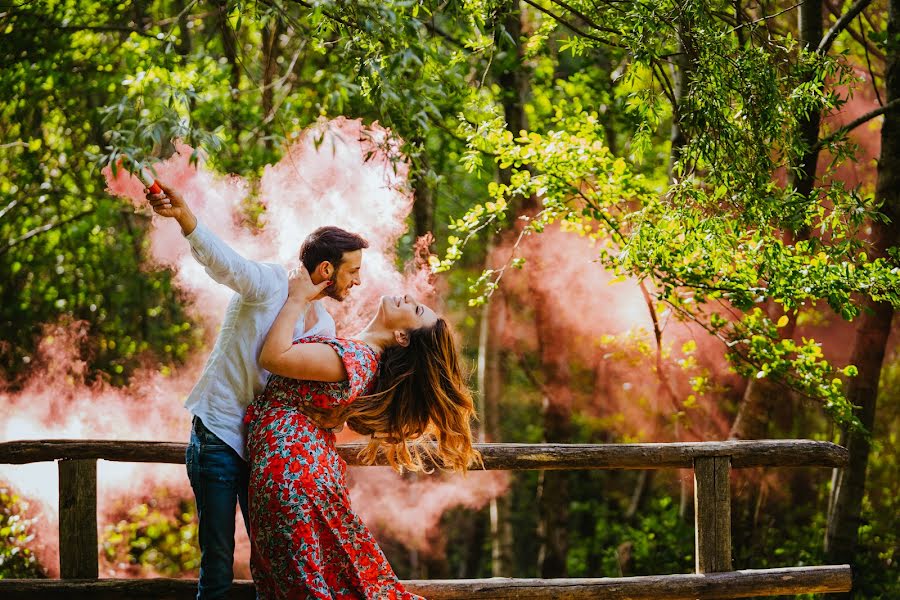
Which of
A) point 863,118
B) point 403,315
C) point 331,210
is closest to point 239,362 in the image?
point 403,315

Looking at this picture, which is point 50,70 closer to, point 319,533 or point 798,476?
point 319,533

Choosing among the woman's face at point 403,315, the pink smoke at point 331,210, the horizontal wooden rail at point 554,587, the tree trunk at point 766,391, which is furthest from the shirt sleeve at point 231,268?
the tree trunk at point 766,391

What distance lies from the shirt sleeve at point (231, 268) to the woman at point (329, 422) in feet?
0.34

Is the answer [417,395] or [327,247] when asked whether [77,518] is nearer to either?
[417,395]

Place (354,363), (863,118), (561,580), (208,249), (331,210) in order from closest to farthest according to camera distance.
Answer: (208,249) < (354,363) < (561,580) < (331,210) < (863,118)

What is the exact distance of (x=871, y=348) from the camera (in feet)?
23.3

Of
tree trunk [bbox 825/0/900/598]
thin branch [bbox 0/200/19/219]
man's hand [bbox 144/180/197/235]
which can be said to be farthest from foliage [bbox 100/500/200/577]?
man's hand [bbox 144/180/197/235]

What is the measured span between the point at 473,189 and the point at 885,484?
25.6 feet

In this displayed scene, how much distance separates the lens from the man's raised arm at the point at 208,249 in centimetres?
276

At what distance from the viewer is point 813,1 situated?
22.5 feet

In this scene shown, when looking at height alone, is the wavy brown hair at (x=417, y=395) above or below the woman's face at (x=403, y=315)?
below

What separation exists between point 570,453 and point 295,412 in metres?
1.60

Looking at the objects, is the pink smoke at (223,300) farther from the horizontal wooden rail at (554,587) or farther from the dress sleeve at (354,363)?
the horizontal wooden rail at (554,587)

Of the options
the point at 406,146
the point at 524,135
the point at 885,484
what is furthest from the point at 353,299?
the point at 885,484
